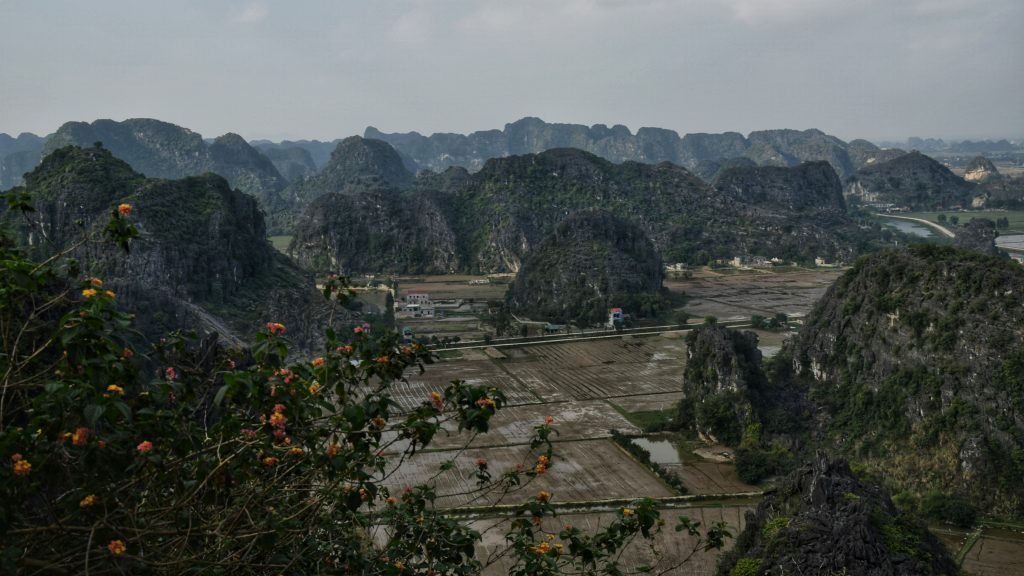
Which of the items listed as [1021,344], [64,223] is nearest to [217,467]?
[1021,344]

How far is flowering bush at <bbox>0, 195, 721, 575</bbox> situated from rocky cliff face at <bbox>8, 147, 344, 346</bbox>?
4470 centimetres

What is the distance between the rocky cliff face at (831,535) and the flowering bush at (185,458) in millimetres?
12509

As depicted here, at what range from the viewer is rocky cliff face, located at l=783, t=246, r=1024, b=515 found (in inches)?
1196

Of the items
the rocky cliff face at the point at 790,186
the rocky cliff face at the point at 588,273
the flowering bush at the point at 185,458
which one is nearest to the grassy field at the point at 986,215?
the rocky cliff face at the point at 790,186

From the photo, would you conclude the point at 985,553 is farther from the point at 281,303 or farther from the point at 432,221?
the point at 432,221

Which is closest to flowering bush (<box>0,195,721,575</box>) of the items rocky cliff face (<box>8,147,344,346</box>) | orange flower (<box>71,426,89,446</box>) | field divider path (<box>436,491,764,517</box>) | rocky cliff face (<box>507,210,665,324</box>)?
orange flower (<box>71,426,89,446</box>)

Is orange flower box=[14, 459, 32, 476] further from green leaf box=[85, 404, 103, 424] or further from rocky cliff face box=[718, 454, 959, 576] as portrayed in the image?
rocky cliff face box=[718, 454, 959, 576]

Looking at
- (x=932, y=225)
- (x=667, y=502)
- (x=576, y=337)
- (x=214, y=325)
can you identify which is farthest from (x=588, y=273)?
(x=932, y=225)

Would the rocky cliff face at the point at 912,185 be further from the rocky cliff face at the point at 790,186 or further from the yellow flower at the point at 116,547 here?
the yellow flower at the point at 116,547

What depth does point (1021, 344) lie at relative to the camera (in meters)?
31.8

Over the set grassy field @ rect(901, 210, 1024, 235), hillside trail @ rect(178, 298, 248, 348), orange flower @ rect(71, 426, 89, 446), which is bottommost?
hillside trail @ rect(178, 298, 248, 348)

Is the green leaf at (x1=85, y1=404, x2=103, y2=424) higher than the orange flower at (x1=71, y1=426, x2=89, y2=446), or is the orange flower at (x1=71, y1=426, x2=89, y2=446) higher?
the green leaf at (x1=85, y1=404, x2=103, y2=424)

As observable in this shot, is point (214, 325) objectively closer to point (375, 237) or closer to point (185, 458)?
point (185, 458)

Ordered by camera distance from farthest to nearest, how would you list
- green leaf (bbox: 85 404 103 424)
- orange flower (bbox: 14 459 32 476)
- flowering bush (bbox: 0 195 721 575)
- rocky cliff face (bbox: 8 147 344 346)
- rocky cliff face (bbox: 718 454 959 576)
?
rocky cliff face (bbox: 8 147 344 346) → rocky cliff face (bbox: 718 454 959 576) → flowering bush (bbox: 0 195 721 575) → green leaf (bbox: 85 404 103 424) → orange flower (bbox: 14 459 32 476)
